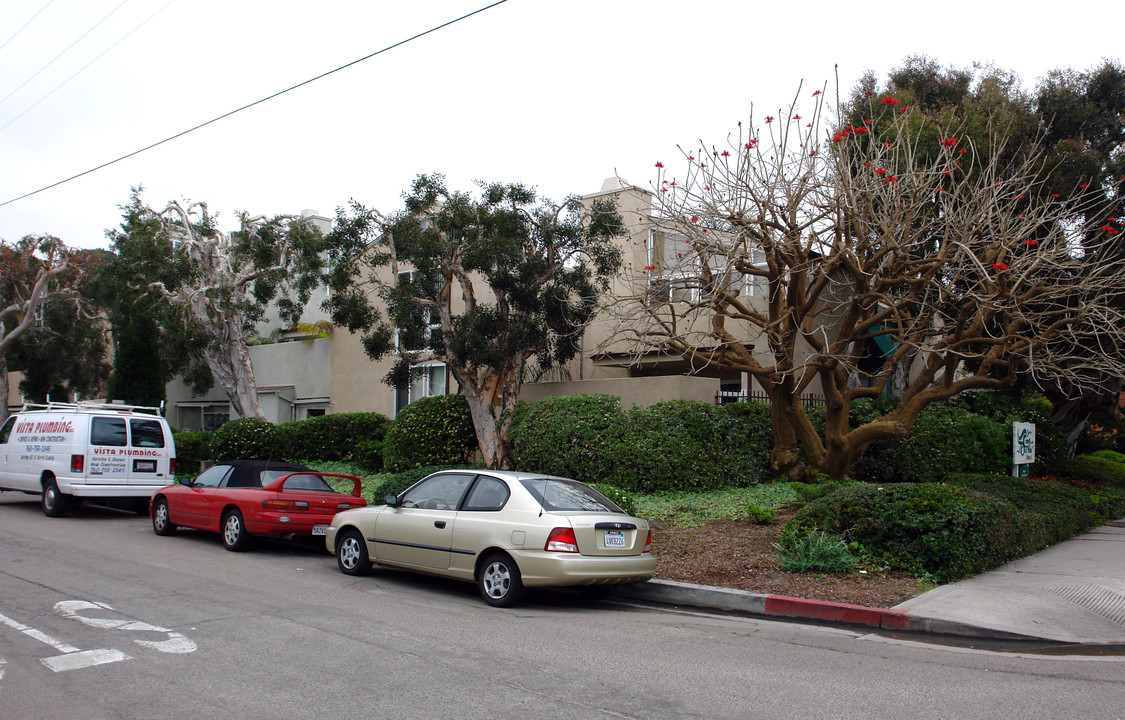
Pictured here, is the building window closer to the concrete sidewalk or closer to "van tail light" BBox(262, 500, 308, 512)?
"van tail light" BBox(262, 500, 308, 512)

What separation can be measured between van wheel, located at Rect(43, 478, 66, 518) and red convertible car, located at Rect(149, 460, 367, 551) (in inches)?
138

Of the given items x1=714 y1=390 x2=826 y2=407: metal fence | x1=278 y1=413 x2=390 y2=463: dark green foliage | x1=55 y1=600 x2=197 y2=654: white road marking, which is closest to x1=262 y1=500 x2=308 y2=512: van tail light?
x1=55 y1=600 x2=197 y2=654: white road marking

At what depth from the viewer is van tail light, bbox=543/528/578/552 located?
819 centimetres

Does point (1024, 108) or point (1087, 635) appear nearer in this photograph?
point (1087, 635)

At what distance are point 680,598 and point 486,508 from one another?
7.40 feet

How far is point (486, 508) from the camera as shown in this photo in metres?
8.82

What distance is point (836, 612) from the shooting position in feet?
26.2

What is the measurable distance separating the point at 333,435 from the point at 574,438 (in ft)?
29.3

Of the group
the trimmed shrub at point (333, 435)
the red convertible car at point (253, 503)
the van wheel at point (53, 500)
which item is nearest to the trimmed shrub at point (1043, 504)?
the red convertible car at point (253, 503)

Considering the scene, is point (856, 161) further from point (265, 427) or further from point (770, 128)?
point (265, 427)

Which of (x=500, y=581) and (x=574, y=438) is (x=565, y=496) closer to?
(x=500, y=581)

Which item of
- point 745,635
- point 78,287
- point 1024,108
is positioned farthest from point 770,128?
Answer: point 78,287

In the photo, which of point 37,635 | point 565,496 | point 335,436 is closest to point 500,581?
point 565,496

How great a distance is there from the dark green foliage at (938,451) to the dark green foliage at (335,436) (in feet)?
36.3
